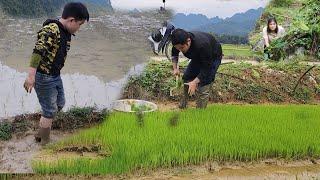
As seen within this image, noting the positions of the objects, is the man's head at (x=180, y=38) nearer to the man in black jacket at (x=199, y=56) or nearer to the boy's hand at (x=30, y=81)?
the man in black jacket at (x=199, y=56)

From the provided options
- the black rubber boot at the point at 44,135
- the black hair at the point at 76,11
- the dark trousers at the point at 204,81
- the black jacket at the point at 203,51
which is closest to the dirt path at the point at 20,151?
the black rubber boot at the point at 44,135

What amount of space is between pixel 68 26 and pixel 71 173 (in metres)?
1.49

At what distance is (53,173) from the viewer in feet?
16.0

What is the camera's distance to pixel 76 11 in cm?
516

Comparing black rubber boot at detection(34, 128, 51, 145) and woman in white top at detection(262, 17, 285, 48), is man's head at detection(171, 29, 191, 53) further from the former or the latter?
woman in white top at detection(262, 17, 285, 48)

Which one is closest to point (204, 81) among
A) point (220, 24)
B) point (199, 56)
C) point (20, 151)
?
point (199, 56)

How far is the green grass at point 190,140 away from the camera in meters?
5.10

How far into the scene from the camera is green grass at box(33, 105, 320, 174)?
5098mm

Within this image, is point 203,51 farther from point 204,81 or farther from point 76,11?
point 76,11

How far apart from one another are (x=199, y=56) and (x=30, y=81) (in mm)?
2412

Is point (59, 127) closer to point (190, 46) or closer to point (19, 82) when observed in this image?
point (19, 82)

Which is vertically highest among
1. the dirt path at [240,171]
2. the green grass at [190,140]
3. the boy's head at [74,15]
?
the boy's head at [74,15]

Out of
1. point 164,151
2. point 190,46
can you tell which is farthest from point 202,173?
point 190,46

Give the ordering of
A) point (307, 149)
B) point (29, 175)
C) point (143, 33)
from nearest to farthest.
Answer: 1. point (29, 175)
2. point (307, 149)
3. point (143, 33)
